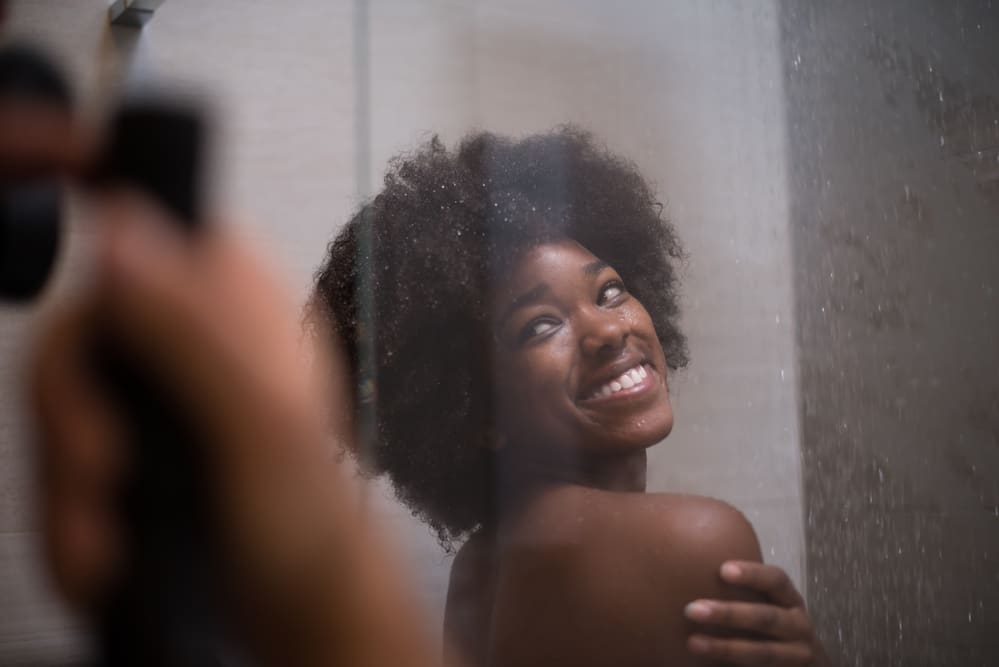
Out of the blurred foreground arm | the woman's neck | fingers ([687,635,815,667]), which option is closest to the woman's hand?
fingers ([687,635,815,667])

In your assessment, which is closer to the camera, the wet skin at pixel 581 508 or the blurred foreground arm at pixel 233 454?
the blurred foreground arm at pixel 233 454

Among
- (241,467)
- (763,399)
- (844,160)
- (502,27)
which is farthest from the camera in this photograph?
(844,160)

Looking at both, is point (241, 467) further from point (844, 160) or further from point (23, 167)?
point (844, 160)

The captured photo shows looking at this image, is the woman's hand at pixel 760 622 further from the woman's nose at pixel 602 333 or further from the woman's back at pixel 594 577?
the woman's nose at pixel 602 333

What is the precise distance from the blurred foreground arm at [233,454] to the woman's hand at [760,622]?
1.99 ft

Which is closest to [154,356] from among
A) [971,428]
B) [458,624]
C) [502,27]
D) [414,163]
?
[458,624]

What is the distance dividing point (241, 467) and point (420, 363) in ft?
2.03

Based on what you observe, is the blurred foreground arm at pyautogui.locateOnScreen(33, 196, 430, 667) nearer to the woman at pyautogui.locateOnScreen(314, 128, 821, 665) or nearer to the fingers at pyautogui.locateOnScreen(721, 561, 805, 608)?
the woman at pyautogui.locateOnScreen(314, 128, 821, 665)

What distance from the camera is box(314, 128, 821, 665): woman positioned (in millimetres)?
1013

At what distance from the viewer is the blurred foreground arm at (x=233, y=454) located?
441mm

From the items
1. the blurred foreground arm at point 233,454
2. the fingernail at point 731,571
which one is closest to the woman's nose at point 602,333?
the fingernail at point 731,571

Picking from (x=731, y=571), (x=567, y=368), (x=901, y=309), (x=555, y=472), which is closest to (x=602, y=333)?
(x=567, y=368)

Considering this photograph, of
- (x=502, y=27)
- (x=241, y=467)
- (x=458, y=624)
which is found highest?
(x=502, y=27)

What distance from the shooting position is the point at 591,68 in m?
1.25
